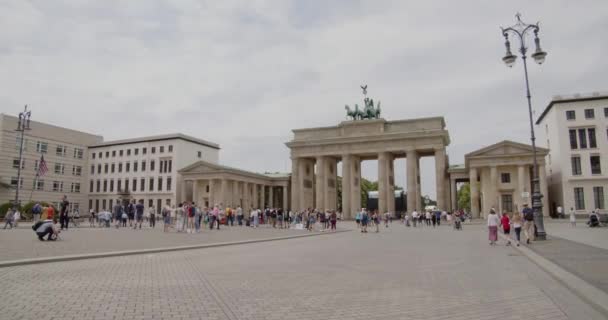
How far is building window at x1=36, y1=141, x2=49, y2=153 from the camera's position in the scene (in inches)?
2857

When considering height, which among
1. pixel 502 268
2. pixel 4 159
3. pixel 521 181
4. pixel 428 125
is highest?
pixel 428 125

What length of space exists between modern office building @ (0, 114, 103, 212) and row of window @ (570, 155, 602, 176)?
79.2m

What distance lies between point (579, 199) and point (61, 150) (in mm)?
89256

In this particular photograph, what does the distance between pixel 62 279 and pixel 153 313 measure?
428 centimetres

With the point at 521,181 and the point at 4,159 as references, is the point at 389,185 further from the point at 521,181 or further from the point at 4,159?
the point at 4,159

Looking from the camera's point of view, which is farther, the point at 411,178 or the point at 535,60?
the point at 411,178

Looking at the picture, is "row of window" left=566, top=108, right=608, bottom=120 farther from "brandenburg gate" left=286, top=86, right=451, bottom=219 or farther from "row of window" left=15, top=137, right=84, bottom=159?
"row of window" left=15, top=137, right=84, bottom=159

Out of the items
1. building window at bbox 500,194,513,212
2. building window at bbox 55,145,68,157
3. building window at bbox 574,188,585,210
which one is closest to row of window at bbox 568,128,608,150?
building window at bbox 574,188,585,210

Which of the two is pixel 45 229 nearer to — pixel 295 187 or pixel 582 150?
pixel 295 187

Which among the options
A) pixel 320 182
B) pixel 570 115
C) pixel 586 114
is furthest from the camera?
pixel 320 182

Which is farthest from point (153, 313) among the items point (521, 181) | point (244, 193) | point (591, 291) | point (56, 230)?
point (244, 193)

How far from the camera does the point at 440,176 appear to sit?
6297cm

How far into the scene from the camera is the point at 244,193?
7994 cm

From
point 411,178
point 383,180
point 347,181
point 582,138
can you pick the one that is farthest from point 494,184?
point 347,181
